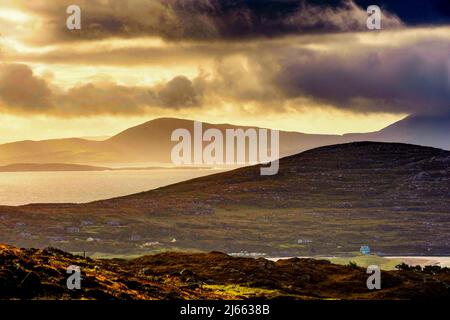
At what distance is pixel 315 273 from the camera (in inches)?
4909

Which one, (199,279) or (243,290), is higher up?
(199,279)

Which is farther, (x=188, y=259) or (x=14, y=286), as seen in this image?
(x=188, y=259)

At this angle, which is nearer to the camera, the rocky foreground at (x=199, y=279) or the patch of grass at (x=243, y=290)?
the rocky foreground at (x=199, y=279)

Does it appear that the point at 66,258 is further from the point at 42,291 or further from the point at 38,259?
the point at 42,291

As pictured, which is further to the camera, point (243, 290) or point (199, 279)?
point (199, 279)

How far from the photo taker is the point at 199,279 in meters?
101

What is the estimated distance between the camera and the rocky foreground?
59781 millimetres

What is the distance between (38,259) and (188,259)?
70954mm

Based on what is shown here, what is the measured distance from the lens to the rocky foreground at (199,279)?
2354 inches

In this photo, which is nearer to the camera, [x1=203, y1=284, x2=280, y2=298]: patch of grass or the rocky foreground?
the rocky foreground
